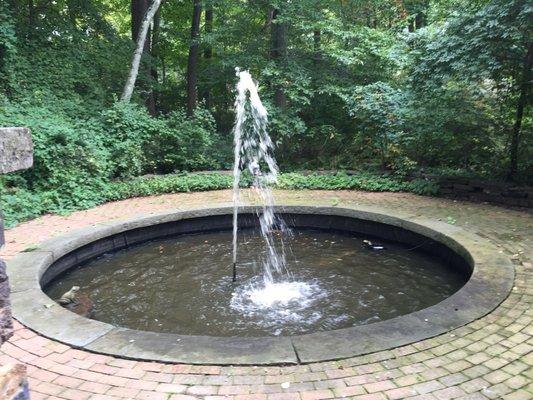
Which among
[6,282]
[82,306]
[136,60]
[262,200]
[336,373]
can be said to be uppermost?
[136,60]

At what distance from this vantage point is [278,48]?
1087cm

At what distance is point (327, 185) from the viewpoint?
8703 millimetres

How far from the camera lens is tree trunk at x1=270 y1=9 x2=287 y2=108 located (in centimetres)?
1084

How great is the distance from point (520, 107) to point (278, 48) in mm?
5866

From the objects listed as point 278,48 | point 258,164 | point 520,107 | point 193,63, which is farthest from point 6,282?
point 193,63

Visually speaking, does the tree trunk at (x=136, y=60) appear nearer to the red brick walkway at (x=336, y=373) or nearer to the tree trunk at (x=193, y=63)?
the tree trunk at (x=193, y=63)

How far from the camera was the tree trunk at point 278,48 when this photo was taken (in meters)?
10.8

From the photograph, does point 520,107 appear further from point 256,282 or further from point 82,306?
point 82,306

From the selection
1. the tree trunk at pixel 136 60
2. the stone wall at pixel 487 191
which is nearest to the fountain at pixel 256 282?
the stone wall at pixel 487 191

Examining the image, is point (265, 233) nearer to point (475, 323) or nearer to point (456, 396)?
point (475, 323)

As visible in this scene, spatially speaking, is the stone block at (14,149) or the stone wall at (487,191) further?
the stone wall at (487,191)

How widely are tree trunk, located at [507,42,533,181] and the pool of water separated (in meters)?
2.82

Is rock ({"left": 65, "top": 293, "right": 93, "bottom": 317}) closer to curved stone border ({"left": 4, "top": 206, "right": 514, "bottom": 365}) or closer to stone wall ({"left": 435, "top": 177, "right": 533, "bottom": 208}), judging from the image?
curved stone border ({"left": 4, "top": 206, "right": 514, "bottom": 365})

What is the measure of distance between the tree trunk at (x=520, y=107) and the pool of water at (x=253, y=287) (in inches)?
111
